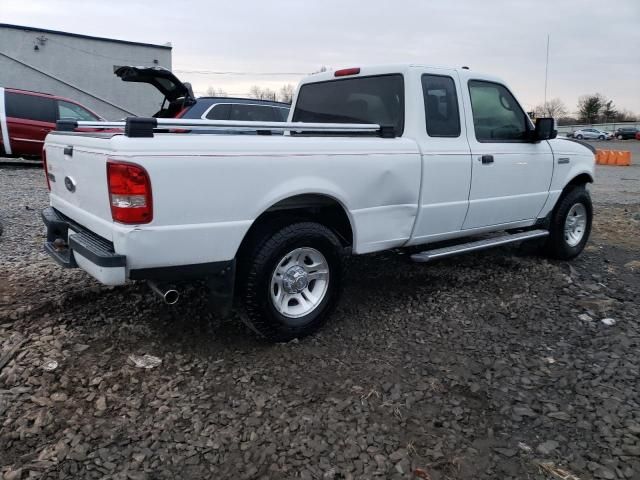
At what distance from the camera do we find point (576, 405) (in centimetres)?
308

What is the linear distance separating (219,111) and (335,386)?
248 inches

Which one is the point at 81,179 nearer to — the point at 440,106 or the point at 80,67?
the point at 440,106

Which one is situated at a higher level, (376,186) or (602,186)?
(376,186)

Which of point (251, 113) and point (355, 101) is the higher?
point (355, 101)

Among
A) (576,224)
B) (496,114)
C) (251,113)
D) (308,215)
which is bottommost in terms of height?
(576,224)

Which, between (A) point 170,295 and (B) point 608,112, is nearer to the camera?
(A) point 170,295

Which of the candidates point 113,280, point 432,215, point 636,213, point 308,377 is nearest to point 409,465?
point 308,377

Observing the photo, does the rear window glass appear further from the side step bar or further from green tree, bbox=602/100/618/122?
green tree, bbox=602/100/618/122

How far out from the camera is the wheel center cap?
3.67 m

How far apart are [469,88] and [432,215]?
128cm

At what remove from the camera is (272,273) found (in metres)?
3.50

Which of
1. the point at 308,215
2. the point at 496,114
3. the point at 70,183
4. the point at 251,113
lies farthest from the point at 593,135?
the point at 70,183

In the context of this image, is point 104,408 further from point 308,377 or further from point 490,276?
point 490,276

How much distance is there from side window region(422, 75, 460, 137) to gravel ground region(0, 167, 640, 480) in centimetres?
146
